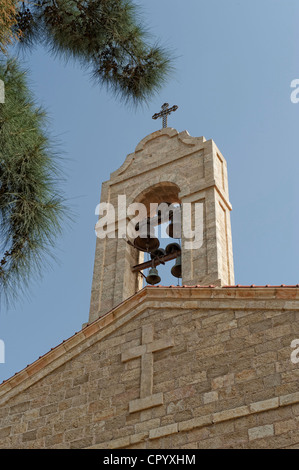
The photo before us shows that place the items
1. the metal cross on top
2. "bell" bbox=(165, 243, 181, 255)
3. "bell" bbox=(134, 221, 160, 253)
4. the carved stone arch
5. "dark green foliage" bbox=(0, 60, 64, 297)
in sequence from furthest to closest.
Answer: the metal cross on top → the carved stone arch → "bell" bbox=(134, 221, 160, 253) → "bell" bbox=(165, 243, 181, 255) → "dark green foliage" bbox=(0, 60, 64, 297)

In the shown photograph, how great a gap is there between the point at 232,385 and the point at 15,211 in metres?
3.13

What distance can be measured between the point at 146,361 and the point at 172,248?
378 centimetres

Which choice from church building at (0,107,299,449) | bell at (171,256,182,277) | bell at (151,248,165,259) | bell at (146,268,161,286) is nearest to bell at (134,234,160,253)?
bell at (151,248,165,259)

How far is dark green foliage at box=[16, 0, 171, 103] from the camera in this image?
9.66 meters

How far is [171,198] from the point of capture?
1359 centimetres

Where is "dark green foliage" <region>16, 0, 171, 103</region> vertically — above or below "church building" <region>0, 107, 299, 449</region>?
above

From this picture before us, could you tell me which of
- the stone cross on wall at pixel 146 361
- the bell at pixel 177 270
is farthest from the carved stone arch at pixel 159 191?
the stone cross on wall at pixel 146 361

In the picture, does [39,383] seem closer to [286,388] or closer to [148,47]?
[286,388]

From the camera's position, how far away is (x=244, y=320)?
29.0 feet

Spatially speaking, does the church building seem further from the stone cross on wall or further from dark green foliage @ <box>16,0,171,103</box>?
dark green foliage @ <box>16,0,171,103</box>

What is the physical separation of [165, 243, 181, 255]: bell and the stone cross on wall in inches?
127

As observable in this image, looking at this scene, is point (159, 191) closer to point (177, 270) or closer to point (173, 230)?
point (173, 230)

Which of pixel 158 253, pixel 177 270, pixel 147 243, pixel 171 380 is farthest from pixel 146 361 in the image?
pixel 147 243
